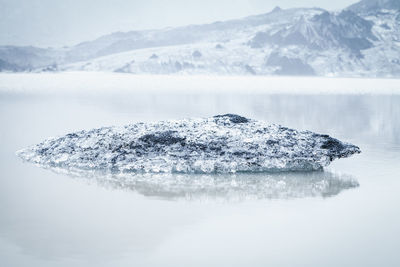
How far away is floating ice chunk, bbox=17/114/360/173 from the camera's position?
9078mm

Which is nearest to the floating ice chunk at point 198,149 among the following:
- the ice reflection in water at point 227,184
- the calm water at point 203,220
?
the ice reflection in water at point 227,184

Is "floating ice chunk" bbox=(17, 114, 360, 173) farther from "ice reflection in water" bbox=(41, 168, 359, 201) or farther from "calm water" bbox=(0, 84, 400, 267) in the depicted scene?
"calm water" bbox=(0, 84, 400, 267)

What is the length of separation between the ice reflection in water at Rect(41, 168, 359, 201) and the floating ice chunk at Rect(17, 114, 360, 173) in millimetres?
253

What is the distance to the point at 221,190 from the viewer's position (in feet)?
25.3

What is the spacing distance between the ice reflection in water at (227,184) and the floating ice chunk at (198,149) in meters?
0.25

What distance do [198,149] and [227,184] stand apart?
4.88ft

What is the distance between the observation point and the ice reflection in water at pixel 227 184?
744 centimetres

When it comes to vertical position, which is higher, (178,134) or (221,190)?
(178,134)

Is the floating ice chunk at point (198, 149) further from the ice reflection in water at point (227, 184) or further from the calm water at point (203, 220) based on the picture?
the calm water at point (203, 220)

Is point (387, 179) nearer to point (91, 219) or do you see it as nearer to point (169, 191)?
point (169, 191)

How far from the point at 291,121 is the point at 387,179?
960 cm

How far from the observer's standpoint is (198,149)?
9414 millimetres

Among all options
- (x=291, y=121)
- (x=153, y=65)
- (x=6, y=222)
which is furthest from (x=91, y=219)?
(x=153, y=65)

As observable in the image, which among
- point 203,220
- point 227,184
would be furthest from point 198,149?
point 203,220
